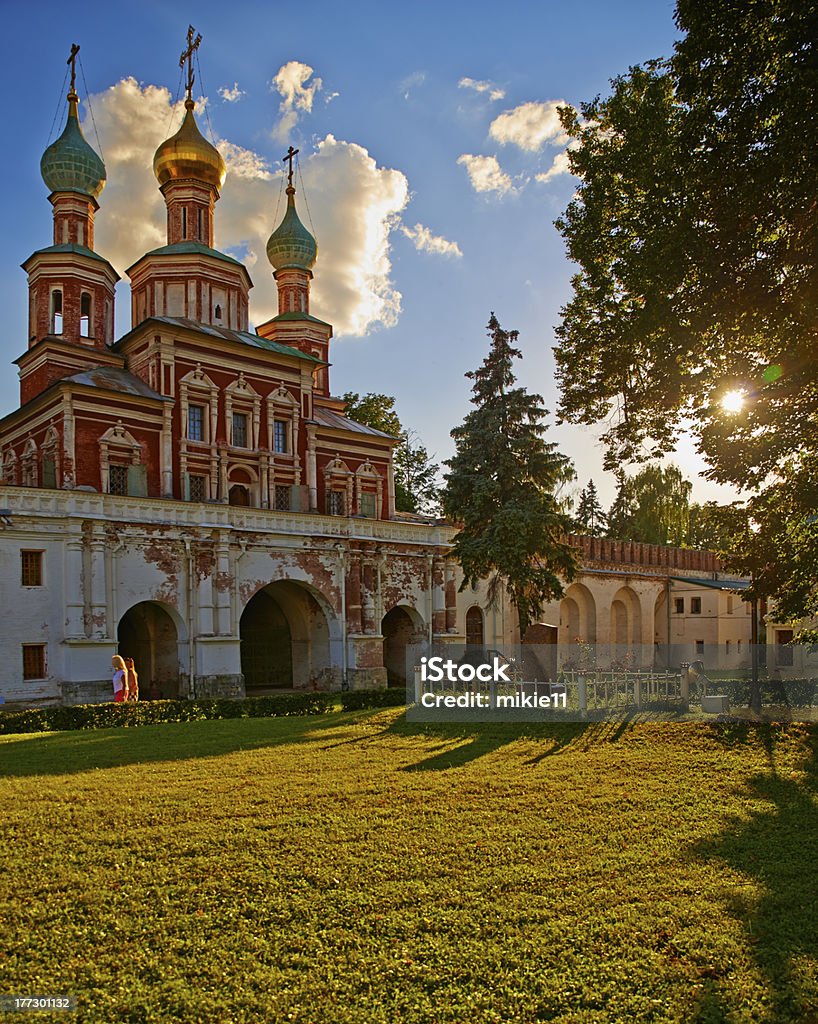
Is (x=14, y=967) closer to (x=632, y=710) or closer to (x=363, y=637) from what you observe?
(x=632, y=710)

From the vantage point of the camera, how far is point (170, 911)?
5867 millimetres

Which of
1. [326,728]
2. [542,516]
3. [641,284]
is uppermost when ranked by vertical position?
[641,284]

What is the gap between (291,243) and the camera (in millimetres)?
38000

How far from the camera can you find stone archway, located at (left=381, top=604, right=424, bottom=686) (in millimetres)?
30469

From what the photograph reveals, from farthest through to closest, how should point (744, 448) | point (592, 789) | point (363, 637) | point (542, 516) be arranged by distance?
point (363, 637), point (542, 516), point (744, 448), point (592, 789)

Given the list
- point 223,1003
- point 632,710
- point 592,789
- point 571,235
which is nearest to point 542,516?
point 632,710

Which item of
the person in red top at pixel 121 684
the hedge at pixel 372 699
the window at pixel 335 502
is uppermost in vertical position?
the window at pixel 335 502

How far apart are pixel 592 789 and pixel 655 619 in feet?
107

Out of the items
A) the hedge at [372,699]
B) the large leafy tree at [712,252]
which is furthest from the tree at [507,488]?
the large leafy tree at [712,252]

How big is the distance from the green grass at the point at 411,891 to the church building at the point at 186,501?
1089cm

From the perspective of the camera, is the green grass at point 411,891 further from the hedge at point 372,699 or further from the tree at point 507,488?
the tree at point 507,488

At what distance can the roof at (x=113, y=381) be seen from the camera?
2503cm

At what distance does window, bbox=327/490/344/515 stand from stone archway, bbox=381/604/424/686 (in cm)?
456

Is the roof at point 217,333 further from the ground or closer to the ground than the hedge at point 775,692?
further from the ground
